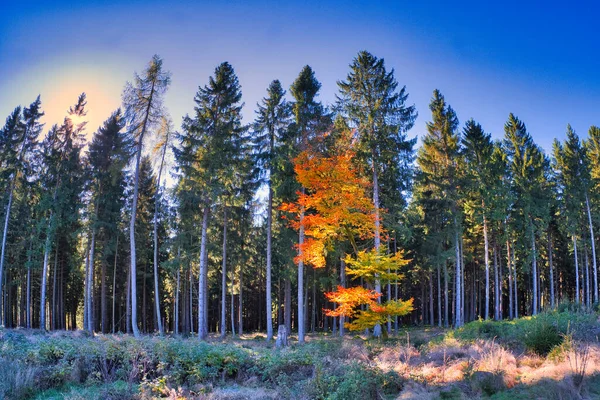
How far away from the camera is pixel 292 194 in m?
20.1

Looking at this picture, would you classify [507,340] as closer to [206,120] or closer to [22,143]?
[206,120]

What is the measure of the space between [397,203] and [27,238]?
1060 inches

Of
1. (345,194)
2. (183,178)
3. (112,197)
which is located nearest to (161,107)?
(183,178)

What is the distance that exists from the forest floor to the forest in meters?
0.72

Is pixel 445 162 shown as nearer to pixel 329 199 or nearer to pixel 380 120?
pixel 380 120

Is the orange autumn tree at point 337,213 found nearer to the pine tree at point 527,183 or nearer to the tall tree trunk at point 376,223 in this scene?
the tall tree trunk at point 376,223

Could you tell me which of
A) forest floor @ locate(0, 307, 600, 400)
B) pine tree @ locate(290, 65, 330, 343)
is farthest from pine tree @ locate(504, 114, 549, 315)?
forest floor @ locate(0, 307, 600, 400)

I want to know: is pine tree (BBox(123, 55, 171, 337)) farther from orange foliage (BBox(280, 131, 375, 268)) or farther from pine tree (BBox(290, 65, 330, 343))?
orange foliage (BBox(280, 131, 375, 268))

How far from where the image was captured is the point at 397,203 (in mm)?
21188

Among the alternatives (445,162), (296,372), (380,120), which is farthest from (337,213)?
(445,162)

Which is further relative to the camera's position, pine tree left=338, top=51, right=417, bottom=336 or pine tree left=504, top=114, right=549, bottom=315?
pine tree left=504, top=114, right=549, bottom=315

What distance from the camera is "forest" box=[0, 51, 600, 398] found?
699 inches

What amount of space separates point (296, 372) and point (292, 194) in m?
12.0

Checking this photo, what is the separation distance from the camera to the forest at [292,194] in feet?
58.3
